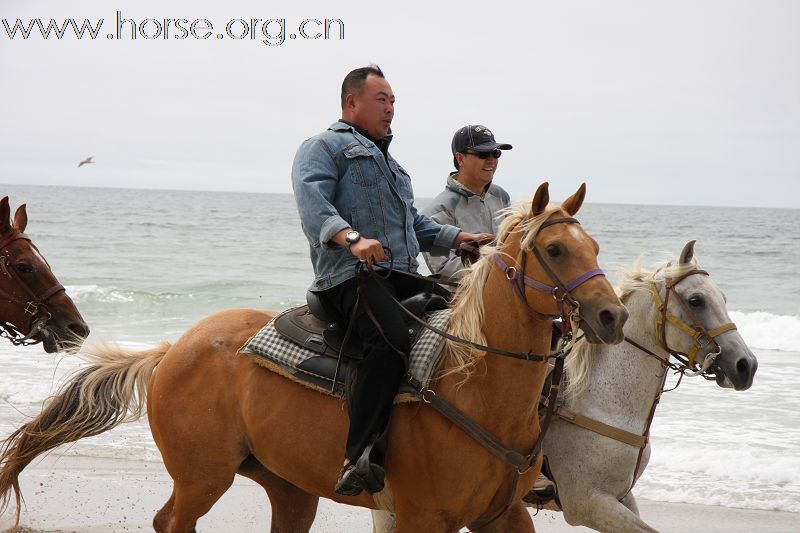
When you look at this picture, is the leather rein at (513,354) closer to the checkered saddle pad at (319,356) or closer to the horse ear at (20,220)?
the checkered saddle pad at (319,356)

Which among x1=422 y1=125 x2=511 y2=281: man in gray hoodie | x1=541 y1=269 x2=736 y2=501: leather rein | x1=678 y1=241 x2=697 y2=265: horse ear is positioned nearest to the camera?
x1=541 y1=269 x2=736 y2=501: leather rein

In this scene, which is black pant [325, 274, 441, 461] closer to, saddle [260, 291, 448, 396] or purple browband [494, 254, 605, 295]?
saddle [260, 291, 448, 396]

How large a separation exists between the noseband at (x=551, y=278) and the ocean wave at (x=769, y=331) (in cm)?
1284

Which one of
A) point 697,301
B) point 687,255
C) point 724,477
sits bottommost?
point 724,477

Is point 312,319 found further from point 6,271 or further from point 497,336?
point 6,271

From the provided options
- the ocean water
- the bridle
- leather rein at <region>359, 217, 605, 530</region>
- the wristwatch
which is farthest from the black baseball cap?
the bridle

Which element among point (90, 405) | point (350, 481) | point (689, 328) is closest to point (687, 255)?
point (689, 328)

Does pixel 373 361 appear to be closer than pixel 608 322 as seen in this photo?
No

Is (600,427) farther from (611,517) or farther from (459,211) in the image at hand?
(459,211)

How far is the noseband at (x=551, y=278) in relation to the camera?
3.11 metres

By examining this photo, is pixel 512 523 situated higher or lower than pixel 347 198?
lower

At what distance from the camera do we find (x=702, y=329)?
4238 mm

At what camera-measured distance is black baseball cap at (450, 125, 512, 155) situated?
509 cm

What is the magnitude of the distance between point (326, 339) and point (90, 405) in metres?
1.57
